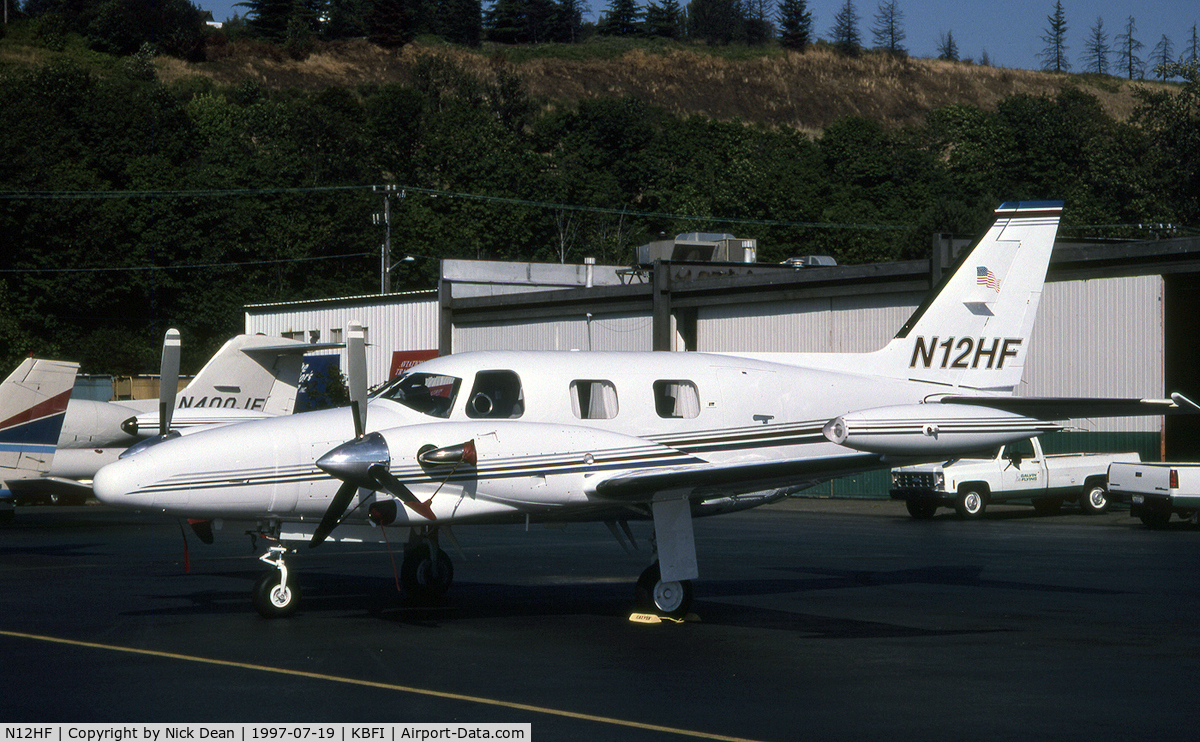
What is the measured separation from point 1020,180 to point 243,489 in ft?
322

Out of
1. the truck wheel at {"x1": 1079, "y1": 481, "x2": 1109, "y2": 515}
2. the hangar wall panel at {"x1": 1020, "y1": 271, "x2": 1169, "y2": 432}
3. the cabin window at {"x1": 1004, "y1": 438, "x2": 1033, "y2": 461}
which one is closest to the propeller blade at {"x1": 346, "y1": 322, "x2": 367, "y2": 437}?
the cabin window at {"x1": 1004, "y1": 438, "x2": 1033, "y2": 461}

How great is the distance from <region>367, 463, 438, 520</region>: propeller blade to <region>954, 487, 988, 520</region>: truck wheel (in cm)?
1866

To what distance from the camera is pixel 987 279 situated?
53.7 feet

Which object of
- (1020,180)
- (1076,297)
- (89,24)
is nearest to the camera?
(1076,297)

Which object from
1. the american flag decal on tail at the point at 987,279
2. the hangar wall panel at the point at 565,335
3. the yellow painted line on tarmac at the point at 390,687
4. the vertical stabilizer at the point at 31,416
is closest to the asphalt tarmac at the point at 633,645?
the yellow painted line on tarmac at the point at 390,687

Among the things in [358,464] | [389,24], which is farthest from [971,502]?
[389,24]

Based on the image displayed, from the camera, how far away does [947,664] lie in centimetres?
1020

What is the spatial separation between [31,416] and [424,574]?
11047 mm

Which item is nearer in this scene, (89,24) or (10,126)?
(10,126)

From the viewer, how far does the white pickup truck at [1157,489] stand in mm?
24172

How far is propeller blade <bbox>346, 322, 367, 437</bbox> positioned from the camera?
12.1 m

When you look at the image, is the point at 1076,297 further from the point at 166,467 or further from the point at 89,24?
the point at 89,24

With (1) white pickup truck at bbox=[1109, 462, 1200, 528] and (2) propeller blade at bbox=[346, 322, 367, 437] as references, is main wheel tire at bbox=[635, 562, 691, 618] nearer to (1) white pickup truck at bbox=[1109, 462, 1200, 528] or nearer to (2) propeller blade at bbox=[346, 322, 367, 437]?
(2) propeller blade at bbox=[346, 322, 367, 437]

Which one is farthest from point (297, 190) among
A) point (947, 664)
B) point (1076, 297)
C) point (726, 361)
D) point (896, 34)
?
point (896, 34)
